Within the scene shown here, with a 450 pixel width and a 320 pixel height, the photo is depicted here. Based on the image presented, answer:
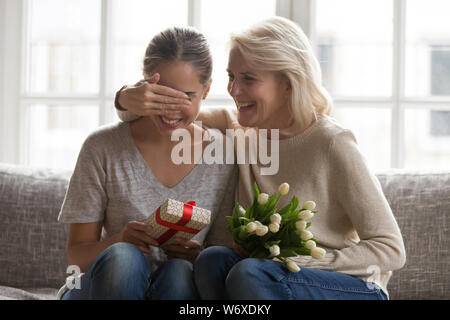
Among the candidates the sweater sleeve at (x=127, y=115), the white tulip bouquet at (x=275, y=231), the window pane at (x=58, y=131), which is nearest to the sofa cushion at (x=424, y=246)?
the white tulip bouquet at (x=275, y=231)

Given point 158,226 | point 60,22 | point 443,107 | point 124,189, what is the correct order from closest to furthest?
point 158,226 < point 124,189 < point 443,107 < point 60,22

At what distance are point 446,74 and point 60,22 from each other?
1857 mm

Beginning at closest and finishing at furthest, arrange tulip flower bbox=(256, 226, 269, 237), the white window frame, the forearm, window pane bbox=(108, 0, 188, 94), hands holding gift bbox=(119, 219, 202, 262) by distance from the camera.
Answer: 1. tulip flower bbox=(256, 226, 269, 237)
2. hands holding gift bbox=(119, 219, 202, 262)
3. the forearm
4. the white window frame
5. window pane bbox=(108, 0, 188, 94)

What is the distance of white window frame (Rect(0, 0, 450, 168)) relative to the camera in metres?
2.42

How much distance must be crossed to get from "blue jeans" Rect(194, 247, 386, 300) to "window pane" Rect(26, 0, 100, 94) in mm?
1397

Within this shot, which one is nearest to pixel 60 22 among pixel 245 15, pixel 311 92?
pixel 245 15

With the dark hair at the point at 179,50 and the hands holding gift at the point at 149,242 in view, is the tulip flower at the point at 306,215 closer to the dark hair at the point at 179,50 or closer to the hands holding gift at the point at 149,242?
the hands holding gift at the point at 149,242

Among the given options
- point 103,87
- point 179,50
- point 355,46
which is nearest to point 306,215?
point 179,50

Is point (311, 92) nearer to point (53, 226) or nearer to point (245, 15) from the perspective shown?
point (245, 15)

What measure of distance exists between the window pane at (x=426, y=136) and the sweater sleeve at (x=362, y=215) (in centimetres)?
95

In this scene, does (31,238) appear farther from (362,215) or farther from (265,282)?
(362,215)

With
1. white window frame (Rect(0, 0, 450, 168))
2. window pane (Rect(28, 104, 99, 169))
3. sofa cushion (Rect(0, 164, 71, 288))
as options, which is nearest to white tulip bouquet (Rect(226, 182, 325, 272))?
sofa cushion (Rect(0, 164, 71, 288))

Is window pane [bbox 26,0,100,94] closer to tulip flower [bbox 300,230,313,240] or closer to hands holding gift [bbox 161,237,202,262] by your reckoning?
hands holding gift [bbox 161,237,202,262]
